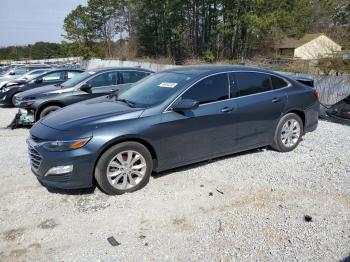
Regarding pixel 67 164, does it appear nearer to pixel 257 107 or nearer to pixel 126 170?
pixel 126 170

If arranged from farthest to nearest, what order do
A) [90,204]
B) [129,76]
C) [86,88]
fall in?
1. [129,76]
2. [86,88]
3. [90,204]

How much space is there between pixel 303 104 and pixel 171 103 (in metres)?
2.73

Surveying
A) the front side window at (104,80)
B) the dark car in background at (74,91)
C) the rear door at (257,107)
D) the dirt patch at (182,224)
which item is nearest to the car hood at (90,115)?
the dirt patch at (182,224)

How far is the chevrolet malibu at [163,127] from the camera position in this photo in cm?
414

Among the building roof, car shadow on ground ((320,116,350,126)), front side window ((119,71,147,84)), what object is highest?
the building roof

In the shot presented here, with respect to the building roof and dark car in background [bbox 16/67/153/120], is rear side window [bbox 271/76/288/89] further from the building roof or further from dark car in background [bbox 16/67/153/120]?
the building roof

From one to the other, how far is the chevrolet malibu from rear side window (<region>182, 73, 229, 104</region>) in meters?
0.01

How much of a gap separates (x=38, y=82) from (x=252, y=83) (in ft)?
29.5

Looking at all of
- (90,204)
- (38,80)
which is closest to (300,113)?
(90,204)

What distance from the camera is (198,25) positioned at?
41375mm

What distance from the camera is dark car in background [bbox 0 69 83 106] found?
11991 millimetres

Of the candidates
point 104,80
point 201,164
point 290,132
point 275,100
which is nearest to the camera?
point 201,164

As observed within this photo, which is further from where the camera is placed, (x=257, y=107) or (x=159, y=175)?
(x=257, y=107)

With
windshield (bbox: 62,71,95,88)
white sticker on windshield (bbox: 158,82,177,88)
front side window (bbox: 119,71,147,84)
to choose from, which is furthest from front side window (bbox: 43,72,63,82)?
white sticker on windshield (bbox: 158,82,177,88)
